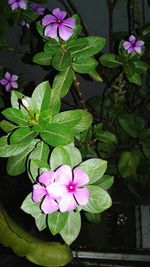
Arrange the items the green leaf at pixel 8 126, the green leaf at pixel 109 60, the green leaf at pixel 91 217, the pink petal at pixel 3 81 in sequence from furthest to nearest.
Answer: the pink petal at pixel 3 81, the green leaf at pixel 109 60, the green leaf at pixel 91 217, the green leaf at pixel 8 126

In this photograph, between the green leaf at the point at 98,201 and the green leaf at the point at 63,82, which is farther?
the green leaf at the point at 63,82

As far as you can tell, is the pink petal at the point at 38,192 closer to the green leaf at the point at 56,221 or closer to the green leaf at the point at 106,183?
the green leaf at the point at 56,221

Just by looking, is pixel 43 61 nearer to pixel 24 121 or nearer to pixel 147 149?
pixel 24 121

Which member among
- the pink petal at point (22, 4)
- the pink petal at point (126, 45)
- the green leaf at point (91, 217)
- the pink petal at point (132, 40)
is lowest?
the green leaf at point (91, 217)

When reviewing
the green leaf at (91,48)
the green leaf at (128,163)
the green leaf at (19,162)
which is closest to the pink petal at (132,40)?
the green leaf at (91,48)

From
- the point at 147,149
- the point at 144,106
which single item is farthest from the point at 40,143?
the point at 144,106

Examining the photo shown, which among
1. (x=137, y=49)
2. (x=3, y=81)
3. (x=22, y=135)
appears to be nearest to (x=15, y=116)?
(x=22, y=135)
